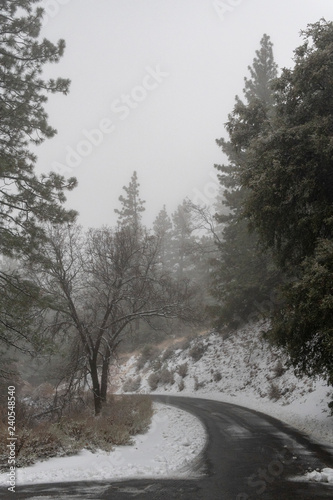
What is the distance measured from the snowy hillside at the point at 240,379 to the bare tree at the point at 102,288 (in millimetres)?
2624

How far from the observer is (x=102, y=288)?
50.9 feet

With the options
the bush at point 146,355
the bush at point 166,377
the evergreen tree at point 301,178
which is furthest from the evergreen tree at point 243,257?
the bush at point 146,355

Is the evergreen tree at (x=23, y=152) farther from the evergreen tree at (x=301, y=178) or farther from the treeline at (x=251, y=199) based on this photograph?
the evergreen tree at (x=301, y=178)

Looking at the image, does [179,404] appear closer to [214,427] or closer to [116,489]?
[214,427]

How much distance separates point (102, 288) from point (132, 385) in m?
17.6

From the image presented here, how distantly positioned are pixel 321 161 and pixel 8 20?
1015 cm

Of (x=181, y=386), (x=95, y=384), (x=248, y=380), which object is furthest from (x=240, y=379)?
(x=95, y=384)

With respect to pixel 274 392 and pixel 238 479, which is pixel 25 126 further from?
pixel 274 392

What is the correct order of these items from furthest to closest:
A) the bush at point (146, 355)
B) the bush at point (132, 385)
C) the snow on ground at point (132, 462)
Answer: the bush at point (146, 355), the bush at point (132, 385), the snow on ground at point (132, 462)

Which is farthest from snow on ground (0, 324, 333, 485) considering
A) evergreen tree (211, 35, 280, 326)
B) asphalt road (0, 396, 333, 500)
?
evergreen tree (211, 35, 280, 326)

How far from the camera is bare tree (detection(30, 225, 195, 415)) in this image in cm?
1352

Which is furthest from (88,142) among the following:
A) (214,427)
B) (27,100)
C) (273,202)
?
(214,427)

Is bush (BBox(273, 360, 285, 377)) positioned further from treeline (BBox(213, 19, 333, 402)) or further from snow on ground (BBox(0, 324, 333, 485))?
treeline (BBox(213, 19, 333, 402))

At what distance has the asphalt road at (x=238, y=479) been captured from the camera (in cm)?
565
